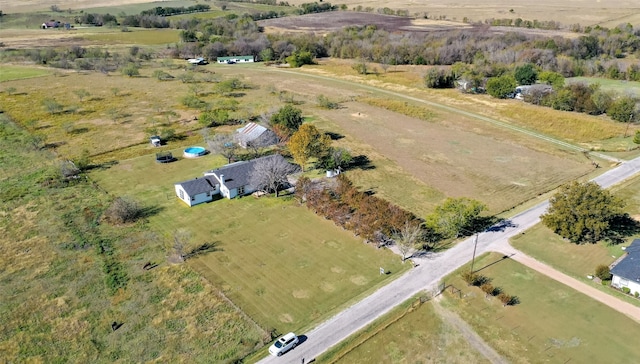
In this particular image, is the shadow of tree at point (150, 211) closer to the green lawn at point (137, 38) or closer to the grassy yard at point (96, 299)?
the grassy yard at point (96, 299)

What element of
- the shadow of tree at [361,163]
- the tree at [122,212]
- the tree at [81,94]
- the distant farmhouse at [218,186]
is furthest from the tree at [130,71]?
the tree at [122,212]

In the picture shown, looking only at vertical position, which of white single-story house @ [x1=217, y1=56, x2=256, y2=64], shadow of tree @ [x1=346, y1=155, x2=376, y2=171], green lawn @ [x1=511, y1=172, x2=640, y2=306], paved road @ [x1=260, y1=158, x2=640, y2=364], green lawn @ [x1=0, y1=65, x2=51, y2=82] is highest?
green lawn @ [x1=0, y1=65, x2=51, y2=82]

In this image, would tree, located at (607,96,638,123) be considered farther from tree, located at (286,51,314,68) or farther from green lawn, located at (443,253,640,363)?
tree, located at (286,51,314,68)

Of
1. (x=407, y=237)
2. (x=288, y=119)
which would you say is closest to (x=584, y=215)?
(x=407, y=237)

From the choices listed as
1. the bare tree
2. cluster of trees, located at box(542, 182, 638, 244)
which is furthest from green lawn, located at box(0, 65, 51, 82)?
cluster of trees, located at box(542, 182, 638, 244)

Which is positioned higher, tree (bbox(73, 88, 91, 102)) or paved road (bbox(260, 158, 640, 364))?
tree (bbox(73, 88, 91, 102))

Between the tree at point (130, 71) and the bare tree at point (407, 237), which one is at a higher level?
the tree at point (130, 71)
